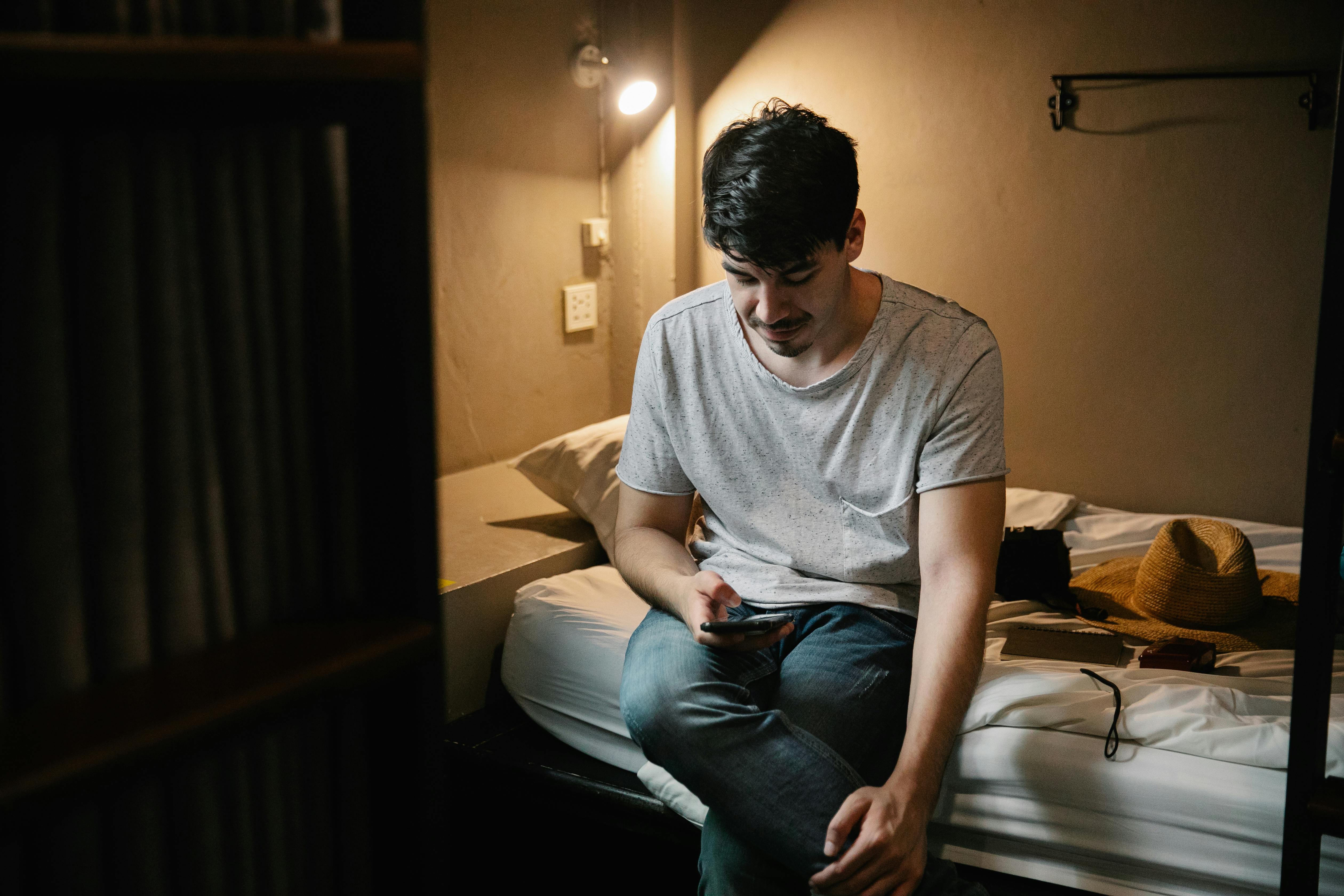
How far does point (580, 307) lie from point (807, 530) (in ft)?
4.74

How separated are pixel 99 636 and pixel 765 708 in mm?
871

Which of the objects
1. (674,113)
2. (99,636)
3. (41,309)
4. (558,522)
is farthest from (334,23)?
(674,113)

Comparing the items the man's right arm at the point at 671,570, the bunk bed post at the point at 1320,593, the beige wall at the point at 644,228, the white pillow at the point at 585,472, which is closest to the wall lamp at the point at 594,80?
the beige wall at the point at 644,228

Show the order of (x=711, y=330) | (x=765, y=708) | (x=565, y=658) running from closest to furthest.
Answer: (x=765, y=708), (x=711, y=330), (x=565, y=658)

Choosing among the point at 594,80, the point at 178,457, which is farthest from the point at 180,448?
the point at 594,80

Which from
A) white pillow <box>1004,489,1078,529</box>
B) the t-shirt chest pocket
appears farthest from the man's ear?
white pillow <box>1004,489,1078,529</box>

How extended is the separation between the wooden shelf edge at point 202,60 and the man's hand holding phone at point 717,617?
0.80 metres

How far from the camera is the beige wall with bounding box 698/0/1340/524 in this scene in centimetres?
232

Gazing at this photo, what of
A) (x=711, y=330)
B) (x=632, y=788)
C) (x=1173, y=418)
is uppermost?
(x=711, y=330)

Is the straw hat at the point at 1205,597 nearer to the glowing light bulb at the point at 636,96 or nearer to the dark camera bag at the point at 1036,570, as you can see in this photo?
the dark camera bag at the point at 1036,570

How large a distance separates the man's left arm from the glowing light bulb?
63.6 inches

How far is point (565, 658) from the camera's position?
5.55 ft

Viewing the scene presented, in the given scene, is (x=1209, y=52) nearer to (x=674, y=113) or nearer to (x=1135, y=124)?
(x=1135, y=124)

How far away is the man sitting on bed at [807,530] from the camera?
116 centimetres
